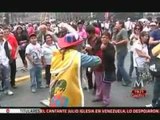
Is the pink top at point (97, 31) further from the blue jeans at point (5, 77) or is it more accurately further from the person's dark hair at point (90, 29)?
the blue jeans at point (5, 77)

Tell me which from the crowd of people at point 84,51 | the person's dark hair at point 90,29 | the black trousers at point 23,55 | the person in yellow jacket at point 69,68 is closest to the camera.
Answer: the person in yellow jacket at point 69,68

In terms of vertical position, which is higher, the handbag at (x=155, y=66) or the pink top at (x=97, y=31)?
the pink top at (x=97, y=31)

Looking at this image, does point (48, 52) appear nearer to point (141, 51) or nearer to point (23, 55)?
point (23, 55)

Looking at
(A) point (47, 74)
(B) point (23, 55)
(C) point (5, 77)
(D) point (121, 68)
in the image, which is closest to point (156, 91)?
(D) point (121, 68)

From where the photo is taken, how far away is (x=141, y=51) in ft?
14.8

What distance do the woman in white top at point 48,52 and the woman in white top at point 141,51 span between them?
2.11 feet

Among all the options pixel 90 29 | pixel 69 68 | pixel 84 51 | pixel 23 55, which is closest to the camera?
pixel 69 68

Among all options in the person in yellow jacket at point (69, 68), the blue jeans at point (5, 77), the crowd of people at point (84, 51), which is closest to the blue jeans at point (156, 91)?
the crowd of people at point (84, 51)

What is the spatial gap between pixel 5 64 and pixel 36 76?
10.3 inches

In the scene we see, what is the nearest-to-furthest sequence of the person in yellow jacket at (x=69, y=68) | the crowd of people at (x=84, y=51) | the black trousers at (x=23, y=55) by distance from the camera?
the person in yellow jacket at (x=69, y=68) → the crowd of people at (x=84, y=51) → the black trousers at (x=23, y=55)

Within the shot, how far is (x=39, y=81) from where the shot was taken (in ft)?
14.9

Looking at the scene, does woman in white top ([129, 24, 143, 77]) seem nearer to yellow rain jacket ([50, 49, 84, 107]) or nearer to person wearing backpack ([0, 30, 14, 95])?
yellow rain jacket ([50, 49, 84, 107])

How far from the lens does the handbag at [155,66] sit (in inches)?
174
